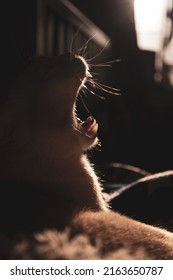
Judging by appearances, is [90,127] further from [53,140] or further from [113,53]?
[113,53]

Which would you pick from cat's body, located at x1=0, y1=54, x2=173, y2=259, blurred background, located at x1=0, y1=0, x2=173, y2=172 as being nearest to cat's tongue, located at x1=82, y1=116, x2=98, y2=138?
cat's body, located at x1=0, y1=54, x2=173, y2=259

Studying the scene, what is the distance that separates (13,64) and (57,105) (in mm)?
868

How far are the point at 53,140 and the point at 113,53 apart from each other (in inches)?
262

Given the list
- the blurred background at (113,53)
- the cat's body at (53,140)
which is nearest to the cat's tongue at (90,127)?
the cat's body at (53,140)

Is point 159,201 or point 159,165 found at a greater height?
point 159,165

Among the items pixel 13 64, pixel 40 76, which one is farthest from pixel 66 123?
pixel 13 64

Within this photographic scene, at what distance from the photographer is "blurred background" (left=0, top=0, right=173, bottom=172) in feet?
7.70

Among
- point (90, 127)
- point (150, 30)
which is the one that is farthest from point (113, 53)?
point (90, 127)

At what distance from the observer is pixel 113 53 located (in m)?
7.80

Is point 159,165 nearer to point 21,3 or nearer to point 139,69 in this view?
point 21,3

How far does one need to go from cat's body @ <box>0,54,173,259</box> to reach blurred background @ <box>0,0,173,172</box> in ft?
0.30
